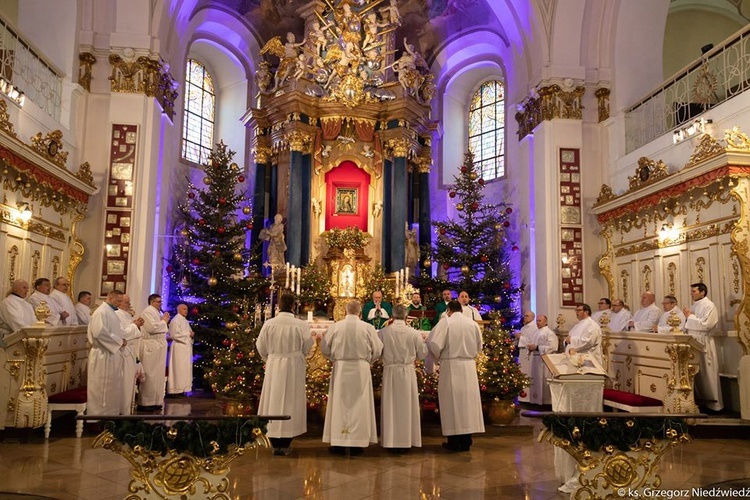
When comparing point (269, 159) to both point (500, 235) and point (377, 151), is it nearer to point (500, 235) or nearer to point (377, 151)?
point (377, 151)

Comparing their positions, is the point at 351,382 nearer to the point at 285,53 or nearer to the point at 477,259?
the point at 477,259

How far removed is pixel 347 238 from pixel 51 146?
6.77m

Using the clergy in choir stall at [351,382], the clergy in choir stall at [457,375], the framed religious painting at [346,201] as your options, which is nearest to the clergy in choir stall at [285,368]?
the clergy in choir stall at [351,382]

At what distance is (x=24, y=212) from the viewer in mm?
9758

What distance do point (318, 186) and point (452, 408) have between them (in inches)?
378

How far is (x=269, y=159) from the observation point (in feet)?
55.4

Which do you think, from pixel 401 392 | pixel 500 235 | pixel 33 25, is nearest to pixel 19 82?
pixel 33 25

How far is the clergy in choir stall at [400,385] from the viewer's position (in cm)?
739

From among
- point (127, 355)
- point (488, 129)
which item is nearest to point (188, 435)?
point (127, 355)

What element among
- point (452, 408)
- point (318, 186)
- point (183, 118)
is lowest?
point (452, 408)

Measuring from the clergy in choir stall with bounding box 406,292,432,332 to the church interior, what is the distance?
0.48 meters

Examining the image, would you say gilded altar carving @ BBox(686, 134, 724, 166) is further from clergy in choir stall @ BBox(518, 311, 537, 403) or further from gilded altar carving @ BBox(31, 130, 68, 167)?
gilded altar carving @ BBox(31, 130, 68, 167)

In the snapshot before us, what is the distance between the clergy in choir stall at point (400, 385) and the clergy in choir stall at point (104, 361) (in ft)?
11.7

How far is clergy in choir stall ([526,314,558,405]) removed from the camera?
11.7 m
